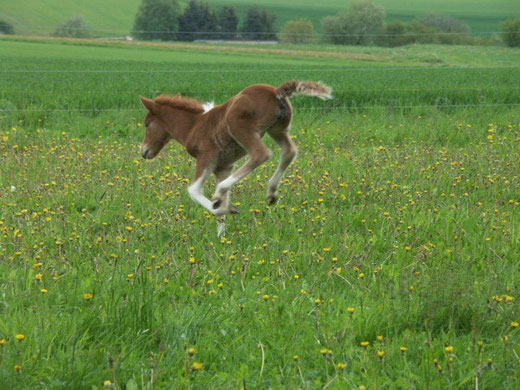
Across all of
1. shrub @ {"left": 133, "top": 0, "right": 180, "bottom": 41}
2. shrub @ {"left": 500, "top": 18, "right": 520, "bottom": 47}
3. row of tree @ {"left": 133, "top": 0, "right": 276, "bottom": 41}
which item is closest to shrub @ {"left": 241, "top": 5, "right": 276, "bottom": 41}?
row of tree @ {"left": 133, "top": 0, "right": 276, "bottom": 41}

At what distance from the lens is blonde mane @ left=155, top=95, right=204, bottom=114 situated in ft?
20.1

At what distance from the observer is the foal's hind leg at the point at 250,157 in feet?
17.4

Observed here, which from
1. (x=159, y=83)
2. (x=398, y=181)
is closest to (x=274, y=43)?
(x=159, y=83)

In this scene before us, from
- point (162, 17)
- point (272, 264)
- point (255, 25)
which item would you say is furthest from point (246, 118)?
point (255, 25)

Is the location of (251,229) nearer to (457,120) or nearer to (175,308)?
(175,308)

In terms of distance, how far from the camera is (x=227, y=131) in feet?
18.2

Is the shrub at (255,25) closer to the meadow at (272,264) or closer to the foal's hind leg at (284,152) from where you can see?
the meadow at (272,264)

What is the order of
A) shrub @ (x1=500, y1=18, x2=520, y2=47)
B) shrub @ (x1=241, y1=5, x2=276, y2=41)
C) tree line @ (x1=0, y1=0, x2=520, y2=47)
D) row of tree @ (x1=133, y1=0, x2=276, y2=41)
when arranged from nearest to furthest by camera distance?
1. row of tree @ (x1=133, y1=0, x2=276, y2=41)
2. tree line @ (x1=0, y1=0, x2=520, y2=47)
3. shrub @ (x1=500, y1=18, x2=520, y2=47)
4. shrub @ (x1=241, y1=5, x2=276, y2=41)

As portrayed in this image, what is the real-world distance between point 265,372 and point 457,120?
27.3 feet

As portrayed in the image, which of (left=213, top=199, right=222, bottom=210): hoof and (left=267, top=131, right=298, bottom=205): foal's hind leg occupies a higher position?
(left=267, top=131, right=298, bottom=205): foal's hind leg

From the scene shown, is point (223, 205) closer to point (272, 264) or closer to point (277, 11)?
point (272, 264)

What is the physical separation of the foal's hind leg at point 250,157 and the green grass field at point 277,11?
4560 centimetres

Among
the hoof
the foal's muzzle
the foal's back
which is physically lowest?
the hoof

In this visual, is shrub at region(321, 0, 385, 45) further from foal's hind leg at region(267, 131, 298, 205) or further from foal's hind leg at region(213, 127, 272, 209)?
foal's hind leg at region(213, 127, 272, 209)
